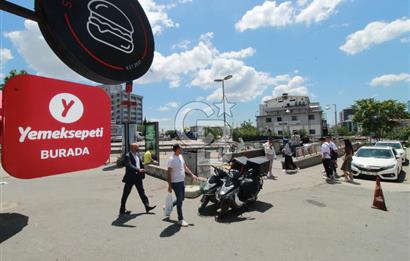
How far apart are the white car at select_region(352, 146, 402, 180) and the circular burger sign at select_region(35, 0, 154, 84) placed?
36.1 ft

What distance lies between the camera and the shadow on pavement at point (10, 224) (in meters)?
4.78

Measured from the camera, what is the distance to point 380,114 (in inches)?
1291

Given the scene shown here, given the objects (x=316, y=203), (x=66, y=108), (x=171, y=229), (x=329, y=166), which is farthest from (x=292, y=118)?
(x=66, y=108)

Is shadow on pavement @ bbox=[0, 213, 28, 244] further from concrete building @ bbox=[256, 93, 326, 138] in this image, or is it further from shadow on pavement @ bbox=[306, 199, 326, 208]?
concrete building @ bbox=[256, 93, 326, 138]

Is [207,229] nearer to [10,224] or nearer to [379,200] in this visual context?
[10,224]

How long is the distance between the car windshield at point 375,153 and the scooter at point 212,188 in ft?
29.3

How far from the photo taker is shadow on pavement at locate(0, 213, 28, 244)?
4777 mm

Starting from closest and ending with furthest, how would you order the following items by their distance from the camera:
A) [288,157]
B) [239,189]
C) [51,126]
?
[51,126]
[239,189]
[288,157]

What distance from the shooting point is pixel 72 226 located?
5.23 metres

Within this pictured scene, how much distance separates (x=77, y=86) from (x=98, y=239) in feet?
12.3

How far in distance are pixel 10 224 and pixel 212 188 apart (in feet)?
13.9

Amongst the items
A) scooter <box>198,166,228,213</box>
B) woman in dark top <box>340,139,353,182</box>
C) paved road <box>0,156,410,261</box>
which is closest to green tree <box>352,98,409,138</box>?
woman in dark top <box>340,139,353,182</box>

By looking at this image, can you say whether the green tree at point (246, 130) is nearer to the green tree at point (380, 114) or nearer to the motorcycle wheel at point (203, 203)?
the green tree at point (380, 114)

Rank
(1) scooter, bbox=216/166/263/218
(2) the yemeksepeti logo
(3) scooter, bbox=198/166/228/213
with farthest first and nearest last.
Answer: (3) scooter, bbox=198/166/228/213, (1) scooter, bbox=216/166/263/218, (2) the yemeksepeti logo
